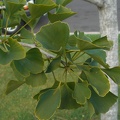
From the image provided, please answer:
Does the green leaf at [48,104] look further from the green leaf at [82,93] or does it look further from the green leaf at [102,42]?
the green leaf at [102,42]

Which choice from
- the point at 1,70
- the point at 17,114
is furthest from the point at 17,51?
the point at 1,70

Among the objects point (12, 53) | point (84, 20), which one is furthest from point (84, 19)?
point (12, 53)

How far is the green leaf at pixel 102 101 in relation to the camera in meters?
1.27

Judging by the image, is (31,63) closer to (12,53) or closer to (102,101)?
(12,53)

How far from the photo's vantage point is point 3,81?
226 inches

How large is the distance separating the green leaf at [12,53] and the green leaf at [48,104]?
227 mm

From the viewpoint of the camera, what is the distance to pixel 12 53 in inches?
42.0

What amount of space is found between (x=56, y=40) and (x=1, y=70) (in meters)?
5.26

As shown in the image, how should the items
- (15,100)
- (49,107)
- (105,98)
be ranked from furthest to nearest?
(15,100) < (105,98) < (49,107)

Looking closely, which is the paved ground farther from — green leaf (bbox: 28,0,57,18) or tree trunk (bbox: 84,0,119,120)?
green leaf (bbox: 28,0,57,18)

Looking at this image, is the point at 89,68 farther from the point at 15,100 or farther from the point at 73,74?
the point at 15,100

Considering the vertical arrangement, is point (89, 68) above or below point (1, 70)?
above

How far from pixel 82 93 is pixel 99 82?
7cm

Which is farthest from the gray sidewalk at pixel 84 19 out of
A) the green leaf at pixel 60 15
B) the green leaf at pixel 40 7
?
the green leaf at pixel 40 7
